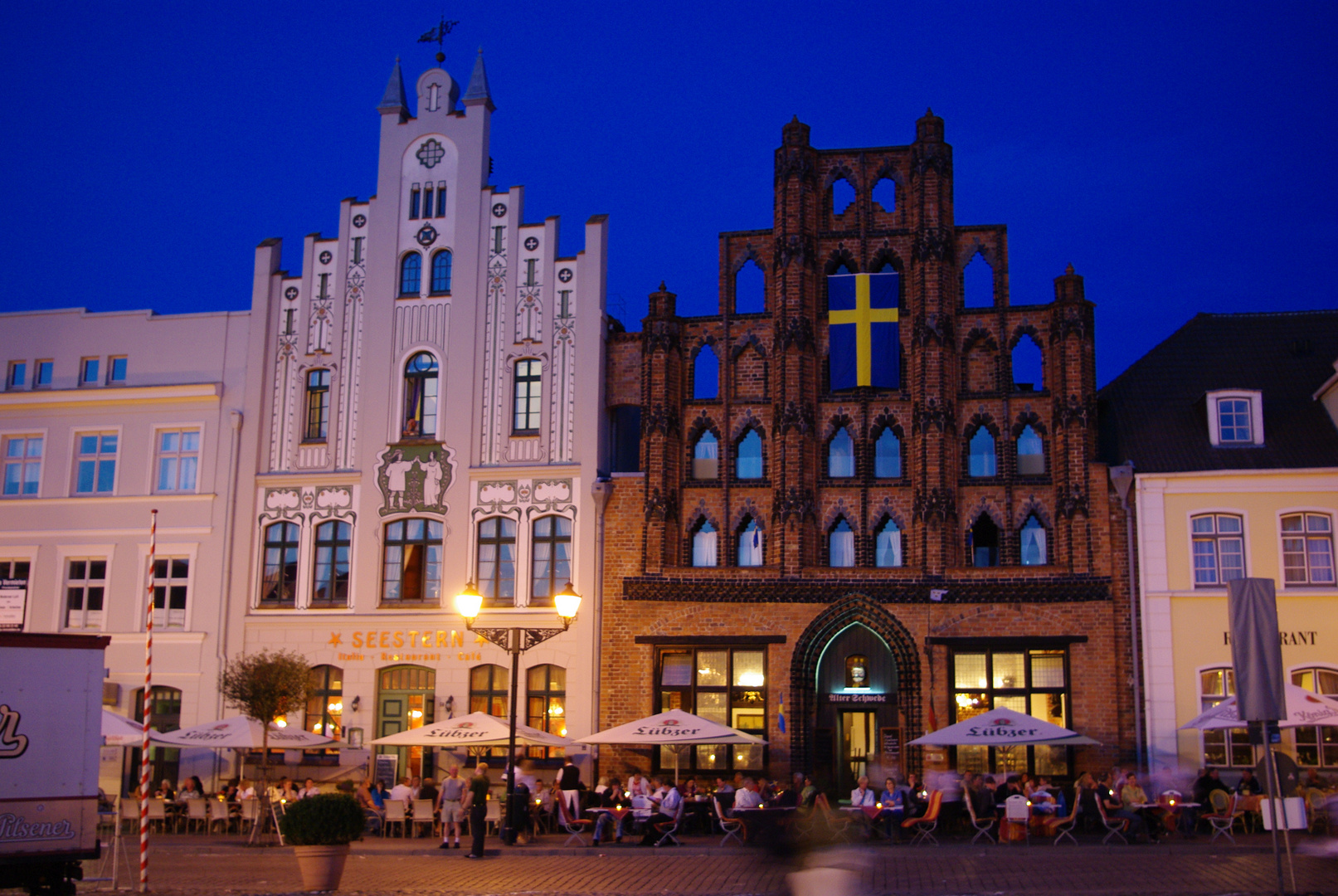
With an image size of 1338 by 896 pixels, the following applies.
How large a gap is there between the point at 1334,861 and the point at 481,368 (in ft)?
71.1

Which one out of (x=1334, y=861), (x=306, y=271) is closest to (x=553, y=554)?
(x=306, y=271)

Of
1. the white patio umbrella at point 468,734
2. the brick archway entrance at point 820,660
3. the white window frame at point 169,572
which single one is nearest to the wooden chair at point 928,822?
the brick archway entrance at point 820,660

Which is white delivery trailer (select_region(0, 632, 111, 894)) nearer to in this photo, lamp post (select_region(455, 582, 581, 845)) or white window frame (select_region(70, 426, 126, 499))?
lamp post (select_region(455, 582, 581, 845))

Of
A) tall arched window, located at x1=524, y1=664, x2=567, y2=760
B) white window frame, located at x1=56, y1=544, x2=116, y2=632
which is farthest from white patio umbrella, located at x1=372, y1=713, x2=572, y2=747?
white window frame, located at x1=56, y1=544, x2=116, y2=632

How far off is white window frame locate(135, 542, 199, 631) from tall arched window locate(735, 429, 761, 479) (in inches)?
543

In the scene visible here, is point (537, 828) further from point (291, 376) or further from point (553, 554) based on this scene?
point (291, 376)

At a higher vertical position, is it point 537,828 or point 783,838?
point 783,838

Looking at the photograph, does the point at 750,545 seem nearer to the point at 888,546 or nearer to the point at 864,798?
the point at 888,546

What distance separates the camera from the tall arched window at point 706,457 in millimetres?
33219

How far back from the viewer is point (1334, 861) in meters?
20.0

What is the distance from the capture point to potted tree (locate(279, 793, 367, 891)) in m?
18.3

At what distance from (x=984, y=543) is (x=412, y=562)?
1371cm

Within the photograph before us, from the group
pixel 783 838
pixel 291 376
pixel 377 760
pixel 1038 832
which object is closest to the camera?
pixel 783 838

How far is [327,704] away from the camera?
109ft
